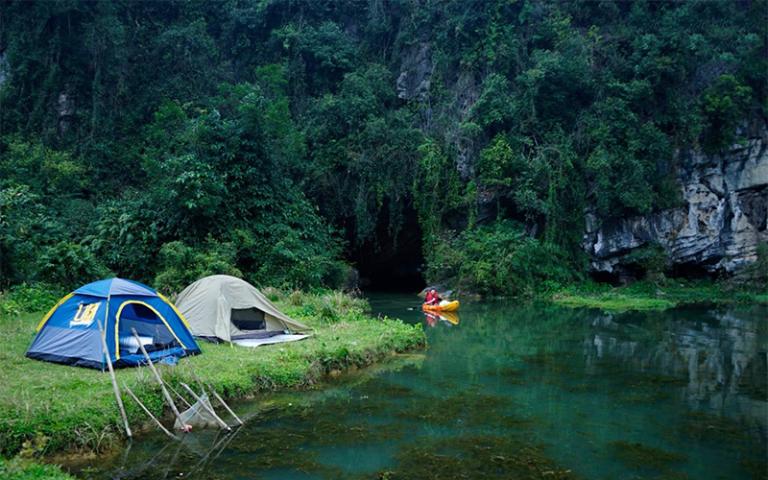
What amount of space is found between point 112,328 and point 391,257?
23.2 metres

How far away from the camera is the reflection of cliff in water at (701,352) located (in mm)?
9688

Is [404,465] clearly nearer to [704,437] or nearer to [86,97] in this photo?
[704,437]

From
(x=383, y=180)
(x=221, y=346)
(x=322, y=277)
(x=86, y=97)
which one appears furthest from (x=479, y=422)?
(x=86, y=97)

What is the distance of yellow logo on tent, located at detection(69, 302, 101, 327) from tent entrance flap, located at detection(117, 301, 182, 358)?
1.22 ft

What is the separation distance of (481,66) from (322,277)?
1294cm

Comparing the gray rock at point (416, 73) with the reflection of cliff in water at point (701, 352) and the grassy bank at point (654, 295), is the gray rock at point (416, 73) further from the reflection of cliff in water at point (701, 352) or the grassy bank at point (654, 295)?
the reflection of cliff in water at point (701, 352)

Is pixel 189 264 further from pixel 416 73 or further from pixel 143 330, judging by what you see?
pixel 416 73

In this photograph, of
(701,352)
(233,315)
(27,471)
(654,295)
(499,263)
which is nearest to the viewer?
(27,471)

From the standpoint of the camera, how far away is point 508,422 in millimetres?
8289

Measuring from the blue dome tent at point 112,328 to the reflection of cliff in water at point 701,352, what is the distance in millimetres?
7823

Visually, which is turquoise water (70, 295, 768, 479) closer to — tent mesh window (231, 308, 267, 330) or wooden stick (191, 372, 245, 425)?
wooden stick (191, 372, 245, 425)

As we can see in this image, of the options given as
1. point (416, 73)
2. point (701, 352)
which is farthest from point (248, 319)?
point (416, 73)

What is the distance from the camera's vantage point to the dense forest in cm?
2531

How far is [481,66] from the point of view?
92.2 ft
